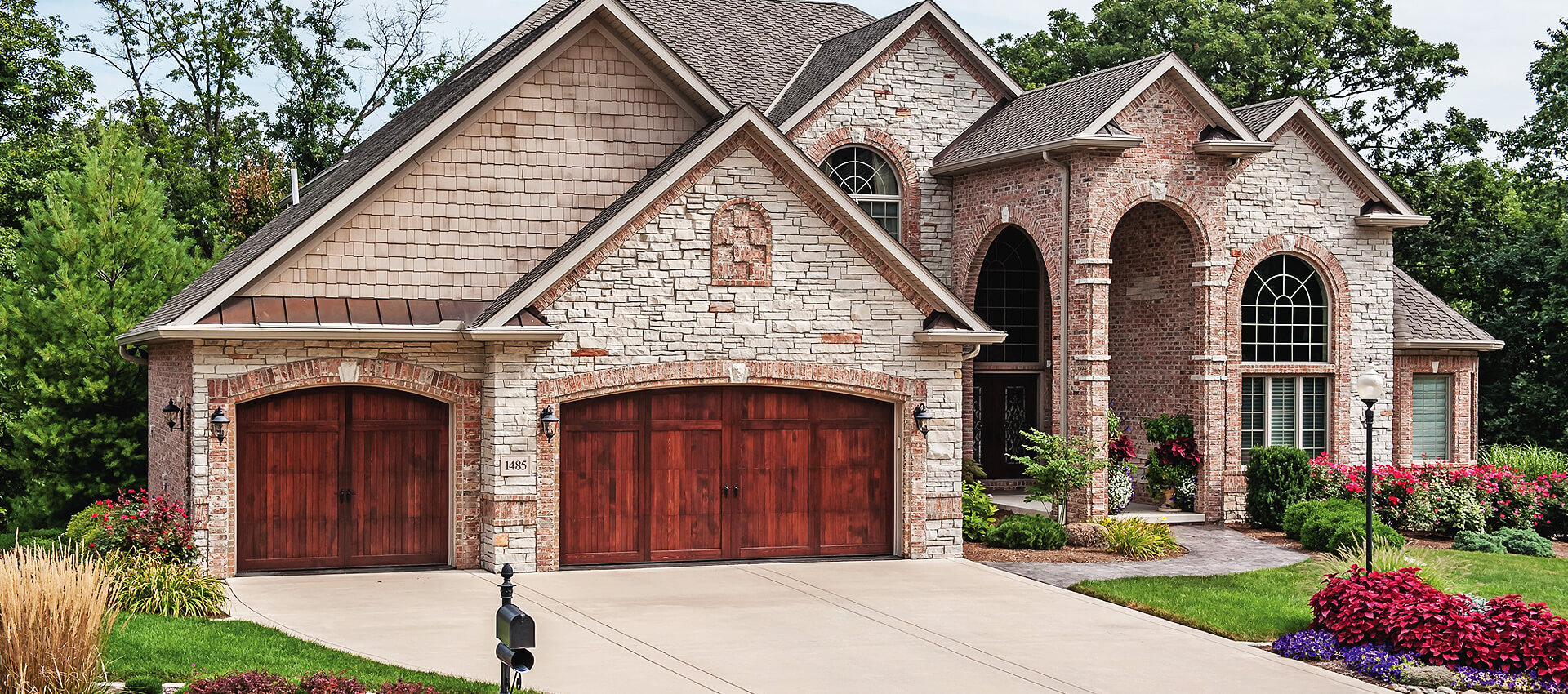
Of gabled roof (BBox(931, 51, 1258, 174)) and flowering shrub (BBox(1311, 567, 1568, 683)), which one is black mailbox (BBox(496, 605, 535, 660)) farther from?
gabled roof (BBox(931, 51, 1258, 174))

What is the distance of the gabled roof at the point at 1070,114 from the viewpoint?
21594mm

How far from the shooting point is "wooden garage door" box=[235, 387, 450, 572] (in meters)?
17.1

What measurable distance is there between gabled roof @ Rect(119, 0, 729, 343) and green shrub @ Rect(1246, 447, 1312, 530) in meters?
10.4

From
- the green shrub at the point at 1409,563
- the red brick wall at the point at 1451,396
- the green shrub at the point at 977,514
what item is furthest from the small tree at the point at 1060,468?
the red brick wall at the point at 1451,396

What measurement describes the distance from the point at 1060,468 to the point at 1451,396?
30.7 ft

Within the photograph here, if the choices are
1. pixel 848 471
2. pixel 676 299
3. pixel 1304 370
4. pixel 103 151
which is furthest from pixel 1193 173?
pixel 103 151

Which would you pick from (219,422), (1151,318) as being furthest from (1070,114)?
(219,422)

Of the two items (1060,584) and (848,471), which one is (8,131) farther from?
(1060,584)

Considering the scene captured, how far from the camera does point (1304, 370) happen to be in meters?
23.7

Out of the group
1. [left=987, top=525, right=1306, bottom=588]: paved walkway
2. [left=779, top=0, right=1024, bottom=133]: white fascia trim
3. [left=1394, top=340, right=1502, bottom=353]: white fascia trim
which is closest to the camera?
[left=987, top=525, right=1306, bottom=588]: paved walkway

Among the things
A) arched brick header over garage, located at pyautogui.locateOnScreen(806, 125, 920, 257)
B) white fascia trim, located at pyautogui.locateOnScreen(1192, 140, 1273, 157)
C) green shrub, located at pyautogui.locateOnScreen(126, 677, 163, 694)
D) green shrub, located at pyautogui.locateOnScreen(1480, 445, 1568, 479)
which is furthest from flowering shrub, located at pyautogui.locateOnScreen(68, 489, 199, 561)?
green shrub, located at pyautogui.locateOnScreen(1480, 445, 1568, 479)

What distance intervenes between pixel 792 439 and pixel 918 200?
7.55 meters

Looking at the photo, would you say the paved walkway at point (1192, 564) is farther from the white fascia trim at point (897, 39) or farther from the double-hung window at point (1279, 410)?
the white fascia trim at point (897, 39)

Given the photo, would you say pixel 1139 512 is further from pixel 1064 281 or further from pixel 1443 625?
pixel 1443 625
